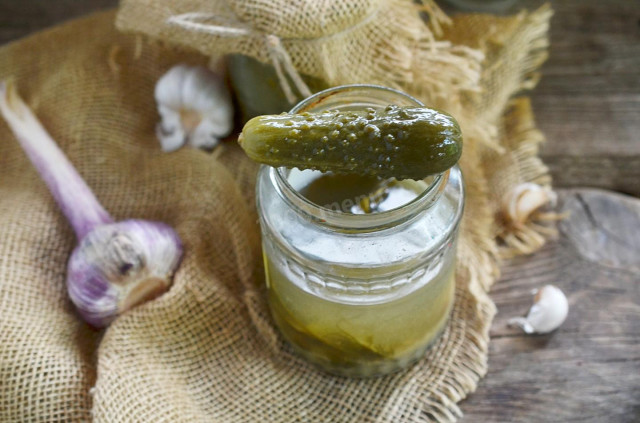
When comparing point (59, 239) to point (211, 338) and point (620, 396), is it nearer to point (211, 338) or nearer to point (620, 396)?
point (211, 338)

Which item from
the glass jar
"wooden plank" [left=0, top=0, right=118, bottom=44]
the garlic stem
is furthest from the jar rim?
"wooden plank" [left=0, top=0, right=118, bottom=44]

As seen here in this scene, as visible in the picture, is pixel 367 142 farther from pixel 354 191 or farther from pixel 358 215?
pixel 354 191

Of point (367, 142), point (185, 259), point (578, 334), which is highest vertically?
point (367, 142)

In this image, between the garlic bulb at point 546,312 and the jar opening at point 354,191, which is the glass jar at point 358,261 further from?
the garlic bulb at point 546,312

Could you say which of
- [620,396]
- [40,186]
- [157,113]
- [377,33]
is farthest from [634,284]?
[40,186]

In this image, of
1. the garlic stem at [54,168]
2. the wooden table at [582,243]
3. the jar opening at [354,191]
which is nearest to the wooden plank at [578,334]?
the wooden table at [582,243]

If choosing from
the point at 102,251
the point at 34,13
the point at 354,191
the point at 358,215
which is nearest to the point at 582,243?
the point at 354,191
